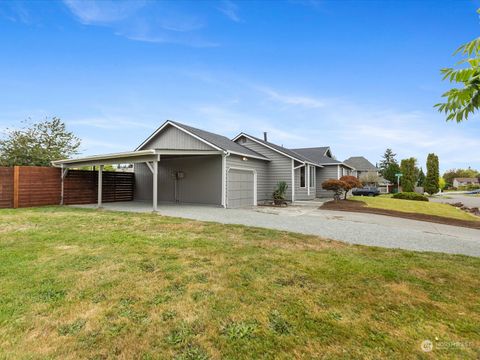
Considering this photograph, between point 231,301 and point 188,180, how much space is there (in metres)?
12.3

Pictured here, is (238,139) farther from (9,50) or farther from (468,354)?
(468,354)

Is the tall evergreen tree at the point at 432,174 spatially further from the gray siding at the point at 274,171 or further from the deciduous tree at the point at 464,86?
the deciduous tree at the point at 464,86

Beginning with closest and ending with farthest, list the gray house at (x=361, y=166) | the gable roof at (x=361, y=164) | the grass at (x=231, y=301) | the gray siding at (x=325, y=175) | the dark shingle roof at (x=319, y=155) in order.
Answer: the grass at (x=231, y=301) → the gray siding at (x=325, y=175) → the dark shingle roof at (x=319, y=155) → the gray house at (x=361, y=166) → the gable roof at (x=361, y=164)

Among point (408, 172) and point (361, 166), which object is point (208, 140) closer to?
point (408, 172)

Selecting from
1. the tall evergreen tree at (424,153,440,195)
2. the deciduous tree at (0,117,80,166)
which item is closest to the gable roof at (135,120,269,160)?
the deciduous tree at (0,117,80,166)

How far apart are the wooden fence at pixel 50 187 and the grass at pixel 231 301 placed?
346 inches

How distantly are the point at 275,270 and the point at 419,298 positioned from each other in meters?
1.96

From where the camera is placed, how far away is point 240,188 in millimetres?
14680

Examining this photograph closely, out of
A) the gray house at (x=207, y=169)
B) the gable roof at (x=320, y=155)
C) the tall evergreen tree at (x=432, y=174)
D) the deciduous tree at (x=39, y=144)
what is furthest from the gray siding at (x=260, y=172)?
the tall evergreen tree at (x=432, y=174)

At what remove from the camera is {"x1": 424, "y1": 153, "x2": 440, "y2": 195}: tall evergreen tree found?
112ft

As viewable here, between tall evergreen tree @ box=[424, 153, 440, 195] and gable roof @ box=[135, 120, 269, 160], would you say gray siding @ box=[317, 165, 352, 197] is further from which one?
tall evergreen tree @ box=[424, 153, 440, 195]

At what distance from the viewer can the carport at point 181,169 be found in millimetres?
12336

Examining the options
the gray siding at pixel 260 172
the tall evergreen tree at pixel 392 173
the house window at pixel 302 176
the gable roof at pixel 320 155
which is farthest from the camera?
the tall evergreen tree at pixel 392 173

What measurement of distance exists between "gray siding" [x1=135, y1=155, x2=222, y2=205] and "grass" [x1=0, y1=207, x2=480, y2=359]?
835 centimetres
